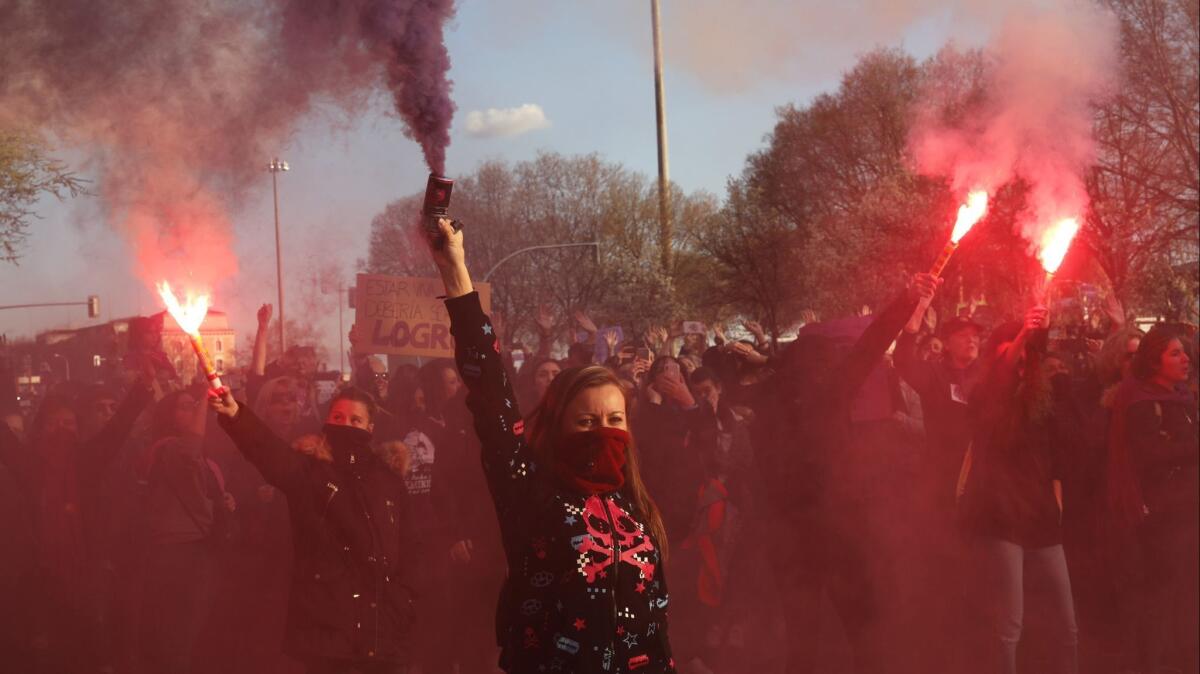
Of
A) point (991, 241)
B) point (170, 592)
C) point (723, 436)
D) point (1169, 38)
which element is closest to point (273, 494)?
point (170, 592)

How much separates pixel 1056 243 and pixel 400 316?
4.48 metres

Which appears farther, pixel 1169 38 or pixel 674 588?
pixel 1169 38

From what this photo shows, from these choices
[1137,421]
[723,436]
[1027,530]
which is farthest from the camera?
[723,436]

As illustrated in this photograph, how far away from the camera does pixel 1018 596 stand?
16.7ft

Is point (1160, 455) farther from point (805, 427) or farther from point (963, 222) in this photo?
point (805, 427)

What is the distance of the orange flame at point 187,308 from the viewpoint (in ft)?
13.1

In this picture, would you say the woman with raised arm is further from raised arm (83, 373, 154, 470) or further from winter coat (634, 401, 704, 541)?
raised arm (83, 373, 154, 470)

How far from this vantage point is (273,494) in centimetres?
602

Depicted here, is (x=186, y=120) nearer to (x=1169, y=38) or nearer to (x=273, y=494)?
(x=273, y=494)

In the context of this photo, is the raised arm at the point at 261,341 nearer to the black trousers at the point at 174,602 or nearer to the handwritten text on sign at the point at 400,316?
the black trousers at the point at 174,602

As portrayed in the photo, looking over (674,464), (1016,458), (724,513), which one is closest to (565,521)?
(1016,458)

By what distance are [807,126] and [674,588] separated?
18633mm

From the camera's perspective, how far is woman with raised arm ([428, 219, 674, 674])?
9.21ft

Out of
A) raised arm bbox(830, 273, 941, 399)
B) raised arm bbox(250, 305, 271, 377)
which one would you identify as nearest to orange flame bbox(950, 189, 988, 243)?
raised arm bbox(830, 273, 941, 399)
